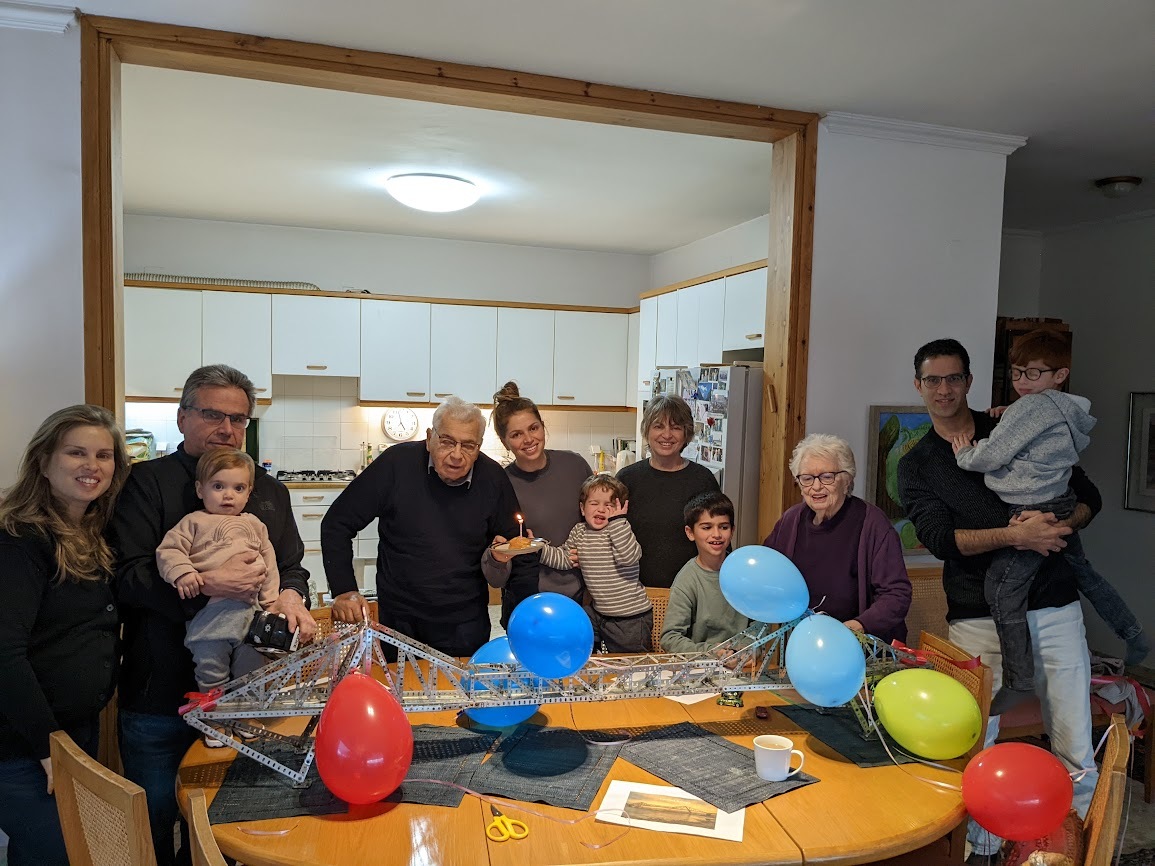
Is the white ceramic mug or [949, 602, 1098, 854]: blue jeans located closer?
the white ceramic mug

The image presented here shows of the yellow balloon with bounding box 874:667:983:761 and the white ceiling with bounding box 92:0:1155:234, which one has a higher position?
the white ceiling with bounding box 92:0:1155:234

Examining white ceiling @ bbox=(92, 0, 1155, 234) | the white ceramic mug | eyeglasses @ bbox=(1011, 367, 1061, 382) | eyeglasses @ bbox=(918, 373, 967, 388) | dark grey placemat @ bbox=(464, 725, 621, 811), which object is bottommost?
dark grey placemat @ bbox=(464, 725, 621, 811)

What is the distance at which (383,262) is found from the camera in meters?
6.30

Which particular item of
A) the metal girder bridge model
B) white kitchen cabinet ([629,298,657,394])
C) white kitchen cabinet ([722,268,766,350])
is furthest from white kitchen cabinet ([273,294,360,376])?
the metal girder bridge model

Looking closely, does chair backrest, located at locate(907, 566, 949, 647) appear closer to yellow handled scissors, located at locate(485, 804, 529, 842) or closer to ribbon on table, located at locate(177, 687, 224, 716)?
yellow handled scissors, located at locate(485, 804, 529, 842)

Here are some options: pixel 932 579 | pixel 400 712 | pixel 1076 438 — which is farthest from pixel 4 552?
pixel 932 579

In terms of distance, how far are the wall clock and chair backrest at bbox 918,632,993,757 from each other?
465 centimetres

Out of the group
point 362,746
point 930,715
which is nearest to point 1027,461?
point 930,715

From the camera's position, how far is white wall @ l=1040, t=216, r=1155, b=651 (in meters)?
4.76

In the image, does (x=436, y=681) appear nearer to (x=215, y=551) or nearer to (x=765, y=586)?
(x=215, y=551)

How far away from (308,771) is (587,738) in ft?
2.12

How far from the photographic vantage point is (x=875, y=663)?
7.02ft

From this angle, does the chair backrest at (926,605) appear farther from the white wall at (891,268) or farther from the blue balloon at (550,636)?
the blue balloon at (550,636)

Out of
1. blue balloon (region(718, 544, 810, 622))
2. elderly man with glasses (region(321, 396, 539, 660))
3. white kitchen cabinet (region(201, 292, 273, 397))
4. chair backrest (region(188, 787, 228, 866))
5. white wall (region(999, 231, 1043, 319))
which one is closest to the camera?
chair backrest (region(188, 787, 228, 866))
